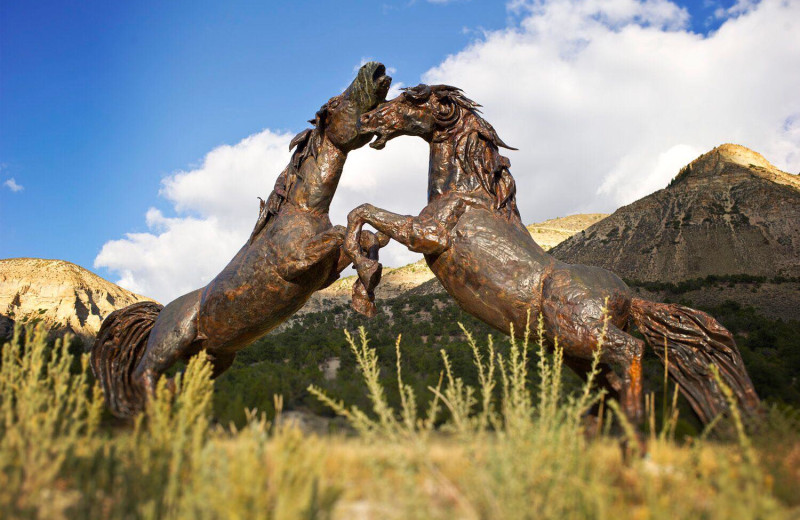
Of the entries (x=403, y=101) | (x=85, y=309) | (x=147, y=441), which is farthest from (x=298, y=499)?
(x=85, y=309)

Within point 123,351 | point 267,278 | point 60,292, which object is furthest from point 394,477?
point 60,292

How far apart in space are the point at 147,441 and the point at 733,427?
369cm

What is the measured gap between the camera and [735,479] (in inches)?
104

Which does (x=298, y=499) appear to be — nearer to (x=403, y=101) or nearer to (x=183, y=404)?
(x=183, y=404)

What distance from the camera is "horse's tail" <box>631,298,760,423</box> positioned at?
4.48 metres

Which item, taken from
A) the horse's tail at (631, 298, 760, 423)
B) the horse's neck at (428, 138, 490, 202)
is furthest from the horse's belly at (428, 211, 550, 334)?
the horse's tail at (631, 298, 760, 423)

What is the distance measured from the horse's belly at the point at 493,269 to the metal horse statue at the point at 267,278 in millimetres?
918

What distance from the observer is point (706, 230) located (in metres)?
36.2

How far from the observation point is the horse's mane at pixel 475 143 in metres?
5.52

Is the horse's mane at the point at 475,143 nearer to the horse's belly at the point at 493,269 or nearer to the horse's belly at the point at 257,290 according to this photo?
the horse's belly at the point at 493,269

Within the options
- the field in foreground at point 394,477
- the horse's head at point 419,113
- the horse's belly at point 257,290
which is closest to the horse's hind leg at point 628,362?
the field in foreground at point 394,477

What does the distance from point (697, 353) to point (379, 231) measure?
9.93ft

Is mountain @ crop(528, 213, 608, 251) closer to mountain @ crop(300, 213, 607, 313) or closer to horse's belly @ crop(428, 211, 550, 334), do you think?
mountain @ crop(300, 213, 607, 313)

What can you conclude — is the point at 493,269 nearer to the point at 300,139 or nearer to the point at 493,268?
the point at 493,268
